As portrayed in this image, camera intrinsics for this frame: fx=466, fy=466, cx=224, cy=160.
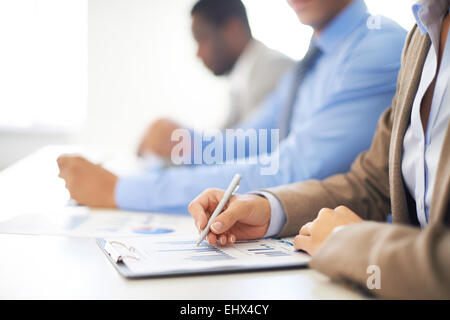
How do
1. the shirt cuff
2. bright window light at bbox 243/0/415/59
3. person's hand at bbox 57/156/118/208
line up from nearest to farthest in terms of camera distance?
the shirt cuff, person's hand at bbox 57/156/118/208, bright window light at bbox 243/0/415/59

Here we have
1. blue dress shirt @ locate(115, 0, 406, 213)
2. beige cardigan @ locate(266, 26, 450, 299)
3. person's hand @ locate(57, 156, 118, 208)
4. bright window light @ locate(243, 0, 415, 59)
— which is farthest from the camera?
bright window light @ locate(243, 0, 415, 59)

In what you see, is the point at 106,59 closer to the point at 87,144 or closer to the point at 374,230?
the point at 87,144

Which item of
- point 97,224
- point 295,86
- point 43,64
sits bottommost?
point 97,224

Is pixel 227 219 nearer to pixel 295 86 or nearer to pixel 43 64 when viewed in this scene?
pixel 295 86

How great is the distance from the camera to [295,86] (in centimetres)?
145

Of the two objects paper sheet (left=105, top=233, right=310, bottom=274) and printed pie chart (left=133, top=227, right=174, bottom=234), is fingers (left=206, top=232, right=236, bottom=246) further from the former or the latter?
printed pie chart (left=133, top=227, right=174, bottom=234)

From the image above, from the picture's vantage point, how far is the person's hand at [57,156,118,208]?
3.67 ft

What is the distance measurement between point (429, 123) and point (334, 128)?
0.36 metres

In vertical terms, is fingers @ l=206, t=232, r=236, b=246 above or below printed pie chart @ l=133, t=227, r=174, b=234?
above

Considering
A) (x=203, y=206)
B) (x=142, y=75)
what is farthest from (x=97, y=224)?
(x=142, y=75)

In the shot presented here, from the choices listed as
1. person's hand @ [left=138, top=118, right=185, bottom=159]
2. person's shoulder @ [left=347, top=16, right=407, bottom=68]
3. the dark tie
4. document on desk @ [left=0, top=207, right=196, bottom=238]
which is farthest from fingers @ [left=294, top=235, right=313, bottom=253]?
person's hand @ [left=138, top=118, right=185, bottom=159]

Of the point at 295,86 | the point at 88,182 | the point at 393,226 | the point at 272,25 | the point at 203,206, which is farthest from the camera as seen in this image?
the point at 272,25

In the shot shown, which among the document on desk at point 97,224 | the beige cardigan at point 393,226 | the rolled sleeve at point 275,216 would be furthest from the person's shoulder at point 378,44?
the document on desk at point 97,224

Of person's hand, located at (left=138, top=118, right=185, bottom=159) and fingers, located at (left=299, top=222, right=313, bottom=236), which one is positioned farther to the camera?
person's hand, located at (left=138, top=118, right=185, bottom=159)
